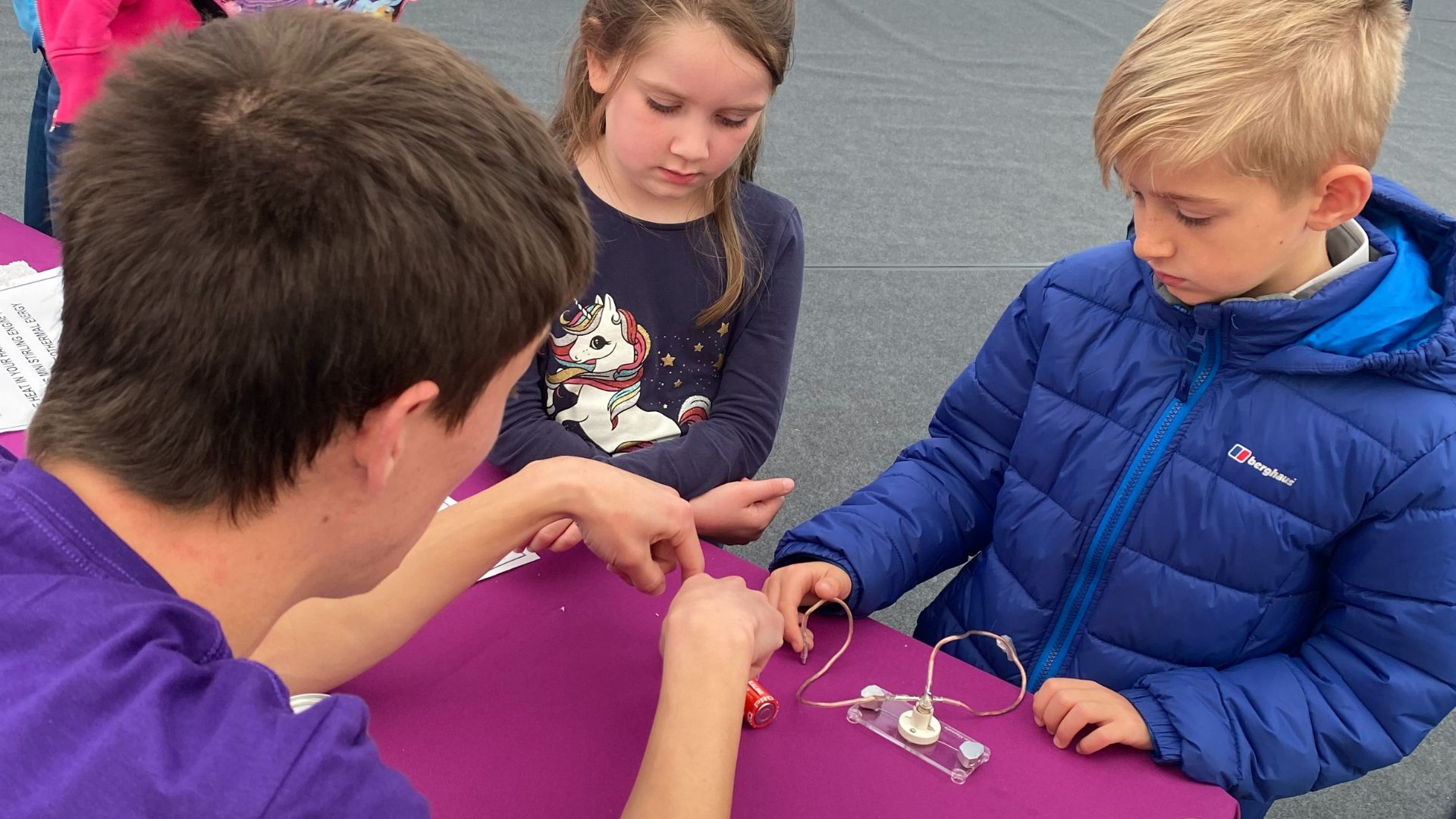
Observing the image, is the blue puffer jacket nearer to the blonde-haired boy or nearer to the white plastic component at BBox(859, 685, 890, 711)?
the blonde-haired boy

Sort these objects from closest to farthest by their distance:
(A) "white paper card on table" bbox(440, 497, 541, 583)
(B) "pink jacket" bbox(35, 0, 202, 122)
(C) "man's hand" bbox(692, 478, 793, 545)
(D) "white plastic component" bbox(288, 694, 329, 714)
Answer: (D) "white plastic component" bbox(288, 694, 329, 714) < (A) "white paper card on table" bbox(440, 497, 541, 583) < (C) "man's hand" bbox(692, 478, 793, 545) < (B) "pink jacket" bbox(35, 0, 202, 122)

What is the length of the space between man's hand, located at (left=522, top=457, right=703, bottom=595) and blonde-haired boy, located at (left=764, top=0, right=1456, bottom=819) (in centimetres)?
11

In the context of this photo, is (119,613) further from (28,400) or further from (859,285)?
(859,285)

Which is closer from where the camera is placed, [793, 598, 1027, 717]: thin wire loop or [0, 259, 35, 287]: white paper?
[793, 598, 1027, 717]: thin wire loop

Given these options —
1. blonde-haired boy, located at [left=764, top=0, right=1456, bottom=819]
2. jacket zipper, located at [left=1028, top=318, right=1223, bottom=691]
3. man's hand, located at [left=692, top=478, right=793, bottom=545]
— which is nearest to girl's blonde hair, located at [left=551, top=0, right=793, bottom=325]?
man's hand, located at [left=692, top=478, right=793, bottom=545]

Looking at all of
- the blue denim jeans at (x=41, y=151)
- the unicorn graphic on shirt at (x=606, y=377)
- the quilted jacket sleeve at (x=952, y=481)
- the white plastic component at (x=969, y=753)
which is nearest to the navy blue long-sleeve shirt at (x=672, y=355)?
the unicorn graphic on shirt at (x=606, y=377)

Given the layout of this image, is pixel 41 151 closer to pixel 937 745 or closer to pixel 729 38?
pixel 729 38

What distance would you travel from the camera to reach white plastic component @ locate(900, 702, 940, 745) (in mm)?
868

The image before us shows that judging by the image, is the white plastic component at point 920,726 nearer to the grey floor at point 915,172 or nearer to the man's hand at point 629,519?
the man's hand at point 629,519

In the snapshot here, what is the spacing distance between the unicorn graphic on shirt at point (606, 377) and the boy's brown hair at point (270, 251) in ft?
2.40

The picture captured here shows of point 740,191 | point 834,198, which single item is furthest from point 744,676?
point 834,198

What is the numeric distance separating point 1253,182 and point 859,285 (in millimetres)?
2191

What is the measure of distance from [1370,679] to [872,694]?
16.9 inches

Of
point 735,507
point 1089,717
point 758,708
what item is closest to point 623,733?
point 758,708
